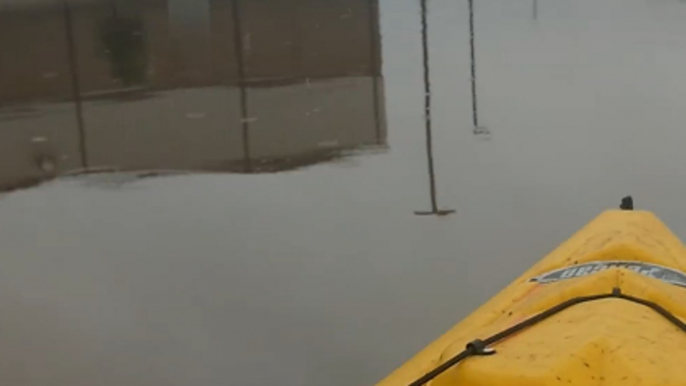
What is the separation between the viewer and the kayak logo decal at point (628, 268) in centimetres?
108

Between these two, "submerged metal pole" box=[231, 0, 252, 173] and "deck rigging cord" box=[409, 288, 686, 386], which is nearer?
"deck rigging cord" box=[409, 288, 686, 386]

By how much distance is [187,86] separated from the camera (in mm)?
3482

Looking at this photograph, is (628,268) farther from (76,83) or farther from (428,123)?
(76,83)

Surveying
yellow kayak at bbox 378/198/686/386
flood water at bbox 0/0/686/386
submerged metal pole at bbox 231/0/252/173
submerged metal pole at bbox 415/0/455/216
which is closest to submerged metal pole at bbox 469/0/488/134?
flood water at bbox 0/0/686/386

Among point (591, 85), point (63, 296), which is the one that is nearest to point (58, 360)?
point (63, 296)

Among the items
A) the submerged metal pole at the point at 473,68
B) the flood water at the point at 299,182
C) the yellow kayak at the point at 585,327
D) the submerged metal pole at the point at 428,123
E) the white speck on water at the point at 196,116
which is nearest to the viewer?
the yellow kayak at the point at 585,327

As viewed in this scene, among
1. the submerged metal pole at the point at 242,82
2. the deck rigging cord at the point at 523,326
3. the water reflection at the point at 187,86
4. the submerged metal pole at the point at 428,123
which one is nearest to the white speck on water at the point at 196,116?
the water reflection at the point at 187,86

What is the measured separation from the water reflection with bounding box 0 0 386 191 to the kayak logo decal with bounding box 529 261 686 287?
4.70 ft

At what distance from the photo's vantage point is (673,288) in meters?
1.02

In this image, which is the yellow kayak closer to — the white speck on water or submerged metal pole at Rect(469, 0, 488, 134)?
submerged metal pole at Rect(469, 0, 488, 134)

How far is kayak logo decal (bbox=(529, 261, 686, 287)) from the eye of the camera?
1.08 m

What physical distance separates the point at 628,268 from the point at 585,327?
28cm

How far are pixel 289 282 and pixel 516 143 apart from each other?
102 cm

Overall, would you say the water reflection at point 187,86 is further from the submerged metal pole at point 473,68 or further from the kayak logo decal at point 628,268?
the kayak logo decal at point 628,268
